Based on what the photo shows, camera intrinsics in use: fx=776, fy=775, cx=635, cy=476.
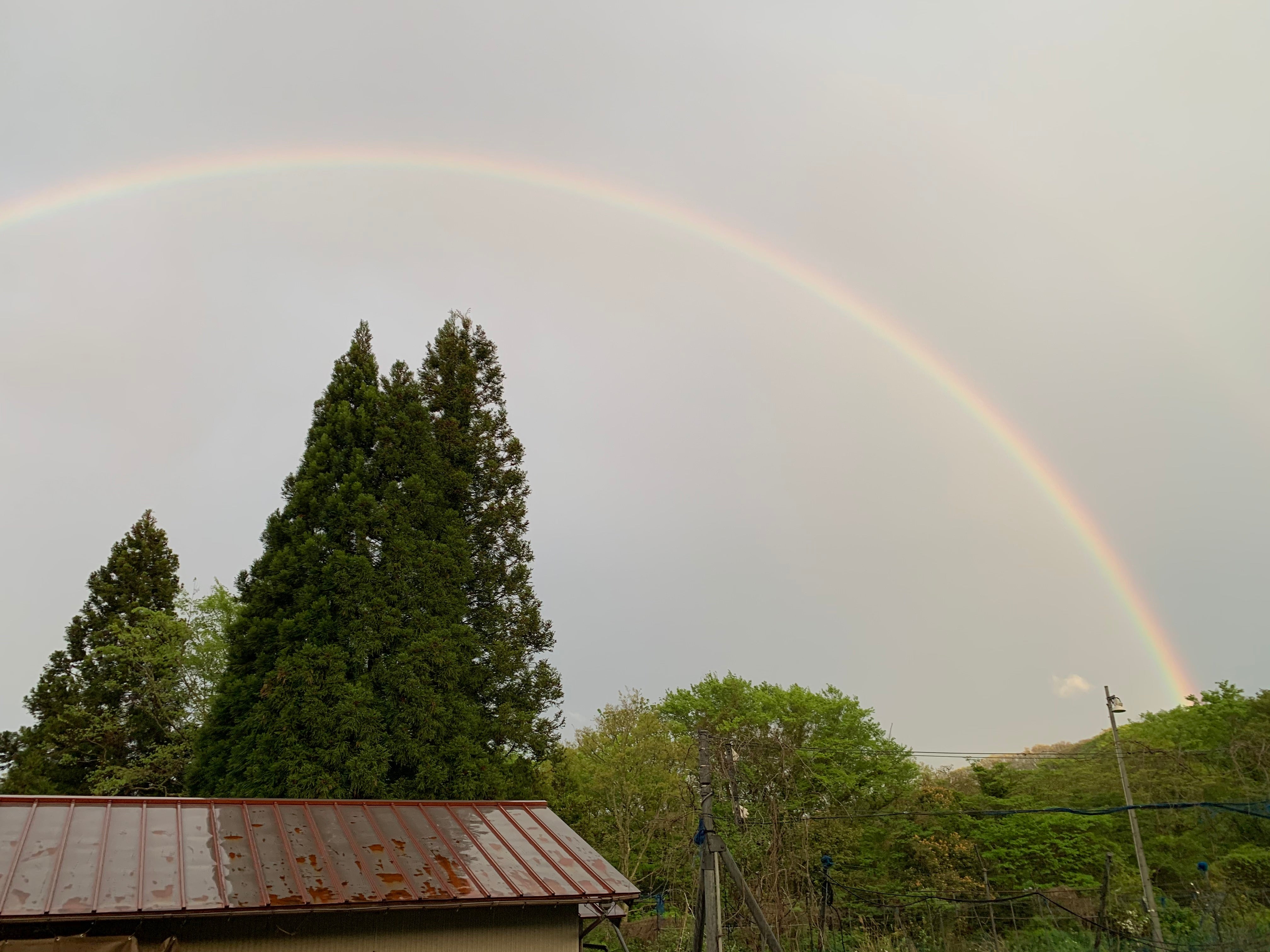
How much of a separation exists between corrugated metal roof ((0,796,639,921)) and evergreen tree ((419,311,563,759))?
8470mm

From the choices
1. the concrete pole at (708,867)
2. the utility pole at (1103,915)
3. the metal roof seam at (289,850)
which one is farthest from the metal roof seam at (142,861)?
the utility pole at (1103,915)

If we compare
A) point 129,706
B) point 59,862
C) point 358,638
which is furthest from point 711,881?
point 129,706

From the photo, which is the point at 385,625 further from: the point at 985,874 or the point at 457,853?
the point at 985,874

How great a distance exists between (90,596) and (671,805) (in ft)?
78.2

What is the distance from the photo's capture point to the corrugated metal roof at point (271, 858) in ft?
21.5

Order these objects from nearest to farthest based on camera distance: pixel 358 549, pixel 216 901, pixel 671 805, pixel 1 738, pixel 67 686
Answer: pixel 216 901
pixel 358 549
pixel 671 805
pixel 67 686
pixel 1 738

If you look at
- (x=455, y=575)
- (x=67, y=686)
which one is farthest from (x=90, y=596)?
(x=455, y=575)

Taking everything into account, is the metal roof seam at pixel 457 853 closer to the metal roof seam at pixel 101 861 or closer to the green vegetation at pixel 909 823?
the metal roof seam at pixel 101 861

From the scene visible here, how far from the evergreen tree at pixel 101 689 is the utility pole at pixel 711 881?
2118 cm

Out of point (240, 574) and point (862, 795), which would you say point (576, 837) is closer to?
point (240, 574)

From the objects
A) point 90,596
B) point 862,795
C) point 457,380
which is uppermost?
point 457,380

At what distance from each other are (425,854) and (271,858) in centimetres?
152

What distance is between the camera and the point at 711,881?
10.0 metres

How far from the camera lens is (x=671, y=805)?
24.2 meters
